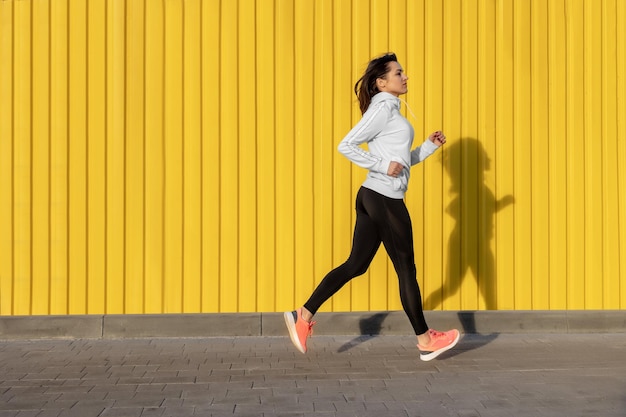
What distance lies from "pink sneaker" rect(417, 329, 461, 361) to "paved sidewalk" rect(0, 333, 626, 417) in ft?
0.26

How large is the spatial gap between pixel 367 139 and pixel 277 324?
1731 mm

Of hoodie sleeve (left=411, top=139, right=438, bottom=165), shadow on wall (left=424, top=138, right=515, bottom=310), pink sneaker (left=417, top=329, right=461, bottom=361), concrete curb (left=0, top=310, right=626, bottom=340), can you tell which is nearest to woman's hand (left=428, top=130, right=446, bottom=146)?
hoodie sleeve (left=411, top=139, right=438, bottom=165)

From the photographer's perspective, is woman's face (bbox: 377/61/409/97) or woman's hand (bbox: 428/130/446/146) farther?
woman's face (bbox: 377/61/409/97)

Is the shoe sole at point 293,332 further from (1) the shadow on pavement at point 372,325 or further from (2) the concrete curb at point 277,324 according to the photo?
(1) the shadow on pavement at point 372,325

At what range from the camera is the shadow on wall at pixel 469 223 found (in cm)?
768

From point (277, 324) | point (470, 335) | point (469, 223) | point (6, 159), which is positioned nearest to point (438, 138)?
point (469, 223)

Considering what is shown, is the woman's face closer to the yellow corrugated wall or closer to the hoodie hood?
the hoodie hood

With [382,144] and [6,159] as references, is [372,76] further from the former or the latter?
[6,159]

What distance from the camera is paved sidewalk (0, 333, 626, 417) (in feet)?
16.6

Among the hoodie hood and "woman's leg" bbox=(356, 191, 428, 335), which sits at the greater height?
the hoodie hood

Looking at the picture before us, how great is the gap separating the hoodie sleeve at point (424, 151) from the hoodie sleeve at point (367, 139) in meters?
0.31

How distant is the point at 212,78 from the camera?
7.49 meters

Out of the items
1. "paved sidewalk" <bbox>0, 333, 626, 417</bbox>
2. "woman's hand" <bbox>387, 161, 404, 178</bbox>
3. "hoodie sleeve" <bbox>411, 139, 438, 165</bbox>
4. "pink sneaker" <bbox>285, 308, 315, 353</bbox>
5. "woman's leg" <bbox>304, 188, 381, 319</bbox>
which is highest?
"hoodie sleeve" <bbox>411, 139, 438, 165</bbox>

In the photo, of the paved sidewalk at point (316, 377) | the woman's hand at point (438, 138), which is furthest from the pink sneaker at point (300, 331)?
the woman's hand at point (438, 138)
